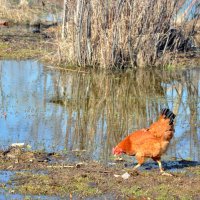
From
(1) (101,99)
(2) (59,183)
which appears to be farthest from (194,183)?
(1) (101,99)

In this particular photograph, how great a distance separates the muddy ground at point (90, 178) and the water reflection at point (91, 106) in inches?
23.6

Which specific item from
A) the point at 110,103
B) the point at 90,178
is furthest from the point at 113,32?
the point at 90,178

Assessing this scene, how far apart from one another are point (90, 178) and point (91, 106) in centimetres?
522

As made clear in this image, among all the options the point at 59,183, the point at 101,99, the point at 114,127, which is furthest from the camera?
the point at 101,99

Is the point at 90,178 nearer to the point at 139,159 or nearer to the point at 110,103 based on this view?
the point at 139,159

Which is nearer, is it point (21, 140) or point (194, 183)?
point (194, 183)

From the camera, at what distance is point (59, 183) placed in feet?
24.7

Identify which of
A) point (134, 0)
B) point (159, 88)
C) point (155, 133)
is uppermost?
point (134, 0)

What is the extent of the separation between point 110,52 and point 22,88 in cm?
356

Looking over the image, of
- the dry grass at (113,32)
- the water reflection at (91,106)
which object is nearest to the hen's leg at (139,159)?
the water reflection at (91,106)

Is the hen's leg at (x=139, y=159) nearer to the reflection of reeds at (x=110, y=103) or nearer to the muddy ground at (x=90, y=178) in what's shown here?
the muddy ground at (x=90, y=178)

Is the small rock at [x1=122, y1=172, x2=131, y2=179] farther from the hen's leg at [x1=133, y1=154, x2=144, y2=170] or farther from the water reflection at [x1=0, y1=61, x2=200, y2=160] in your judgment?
the water reflection at [x1=0, y1=61, x2=200, y2=160]

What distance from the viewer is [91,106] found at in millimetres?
12938

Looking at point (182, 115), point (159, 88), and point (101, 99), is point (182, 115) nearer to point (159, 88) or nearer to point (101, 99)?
point (101, 99)
